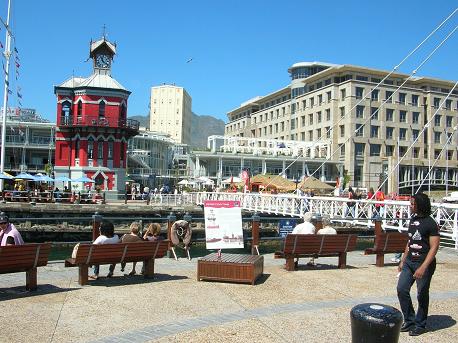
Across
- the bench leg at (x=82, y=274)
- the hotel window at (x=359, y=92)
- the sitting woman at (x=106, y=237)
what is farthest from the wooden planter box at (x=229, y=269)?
the hotel window at (x=359, y=92)

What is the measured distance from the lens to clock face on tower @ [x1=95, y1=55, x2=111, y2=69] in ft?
180

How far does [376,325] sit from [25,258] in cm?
602

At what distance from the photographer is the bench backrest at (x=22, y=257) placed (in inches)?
315

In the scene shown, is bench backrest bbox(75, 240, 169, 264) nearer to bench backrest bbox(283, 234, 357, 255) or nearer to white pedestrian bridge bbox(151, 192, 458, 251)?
bench backrest bbox(283, 234, 357, 255)

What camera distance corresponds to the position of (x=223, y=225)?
36.1 feet

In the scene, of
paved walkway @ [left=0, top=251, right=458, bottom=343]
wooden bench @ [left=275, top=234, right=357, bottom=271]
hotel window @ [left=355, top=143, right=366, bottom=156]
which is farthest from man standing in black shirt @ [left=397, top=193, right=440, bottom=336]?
hotel window @ [left=355, top=143, right=366, bottom=156]

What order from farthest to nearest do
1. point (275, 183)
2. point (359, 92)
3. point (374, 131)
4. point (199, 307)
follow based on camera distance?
point (374, 131)
point (359, 92)
point (275, 183)
point (199, 307)

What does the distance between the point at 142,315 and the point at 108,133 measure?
142 feet

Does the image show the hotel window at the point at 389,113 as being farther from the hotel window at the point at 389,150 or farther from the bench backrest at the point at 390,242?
the bench backrest at the point at 390,242

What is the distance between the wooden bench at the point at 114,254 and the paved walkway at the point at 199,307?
0.33m

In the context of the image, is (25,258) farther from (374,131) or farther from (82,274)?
(374,131)

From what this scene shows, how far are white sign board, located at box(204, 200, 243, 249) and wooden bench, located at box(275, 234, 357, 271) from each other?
3.61 ft

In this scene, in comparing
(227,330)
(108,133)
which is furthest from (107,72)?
(227,330)

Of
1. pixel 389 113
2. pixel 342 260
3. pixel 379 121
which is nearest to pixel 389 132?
pixel 379 121
